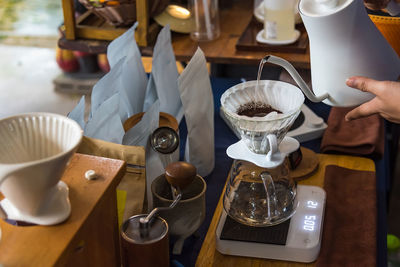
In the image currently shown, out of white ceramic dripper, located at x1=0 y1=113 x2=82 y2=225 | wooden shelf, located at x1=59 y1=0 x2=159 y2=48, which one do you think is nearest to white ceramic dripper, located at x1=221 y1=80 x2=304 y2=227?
white ceramic dripper, located at x1=0 y1=113 x2=82 y2=225

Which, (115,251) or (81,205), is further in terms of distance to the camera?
(115,251)

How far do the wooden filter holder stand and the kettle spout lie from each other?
291 mm

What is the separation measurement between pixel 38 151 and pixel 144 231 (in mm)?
220

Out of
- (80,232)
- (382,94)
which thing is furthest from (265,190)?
(80,232)

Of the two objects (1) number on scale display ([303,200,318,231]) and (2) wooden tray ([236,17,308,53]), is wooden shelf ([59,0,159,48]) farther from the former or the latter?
(1) number on scale display ([303,200,318,231])

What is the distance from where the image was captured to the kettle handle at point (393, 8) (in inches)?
42.6

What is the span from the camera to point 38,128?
0.66 m

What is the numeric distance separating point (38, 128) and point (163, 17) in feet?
3.69

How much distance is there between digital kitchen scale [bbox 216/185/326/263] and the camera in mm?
907

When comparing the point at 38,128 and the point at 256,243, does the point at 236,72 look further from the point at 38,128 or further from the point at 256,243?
the point at 38,128

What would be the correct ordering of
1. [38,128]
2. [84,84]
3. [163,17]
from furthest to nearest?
1. [84,84]
2. [163,17]
3. [38,128]

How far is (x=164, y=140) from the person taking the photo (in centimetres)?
101

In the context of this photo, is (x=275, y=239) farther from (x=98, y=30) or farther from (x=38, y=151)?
(x=98, y=30)

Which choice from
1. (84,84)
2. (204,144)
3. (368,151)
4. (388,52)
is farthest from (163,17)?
(84,84)
